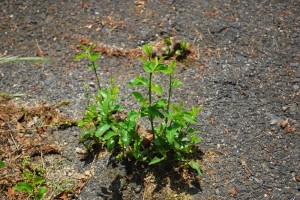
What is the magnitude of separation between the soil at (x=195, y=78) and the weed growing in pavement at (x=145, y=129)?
96 mm

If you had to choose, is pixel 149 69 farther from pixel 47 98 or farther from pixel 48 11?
pixel 48 11

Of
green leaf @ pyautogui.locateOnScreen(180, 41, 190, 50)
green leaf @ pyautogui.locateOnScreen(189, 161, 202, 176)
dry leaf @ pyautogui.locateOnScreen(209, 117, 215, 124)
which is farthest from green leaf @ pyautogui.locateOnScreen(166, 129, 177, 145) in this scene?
green leaf @ pyautogui.locateOnScreen(180, 41, 190, 50)

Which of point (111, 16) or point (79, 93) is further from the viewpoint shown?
point (111, 16)

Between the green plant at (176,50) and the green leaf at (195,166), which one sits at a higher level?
the green plant at (176,50)

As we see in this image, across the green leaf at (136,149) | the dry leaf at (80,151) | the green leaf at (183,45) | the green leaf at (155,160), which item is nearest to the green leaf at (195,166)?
the green leaf at (155,160)

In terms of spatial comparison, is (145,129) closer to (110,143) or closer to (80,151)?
(110,143)

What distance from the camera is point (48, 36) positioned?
2971 mm

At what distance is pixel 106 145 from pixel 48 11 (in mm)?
1460

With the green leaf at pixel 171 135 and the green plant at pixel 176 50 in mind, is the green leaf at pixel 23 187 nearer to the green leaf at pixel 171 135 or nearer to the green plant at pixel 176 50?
the green leaf at pixel 171 135

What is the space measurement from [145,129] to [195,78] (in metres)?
0.60

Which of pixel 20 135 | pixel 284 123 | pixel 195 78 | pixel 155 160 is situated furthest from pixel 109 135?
pixel 284 123

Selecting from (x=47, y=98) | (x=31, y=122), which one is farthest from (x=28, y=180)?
(x=47, y=98)

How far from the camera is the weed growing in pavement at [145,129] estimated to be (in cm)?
201

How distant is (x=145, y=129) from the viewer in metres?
2.40
